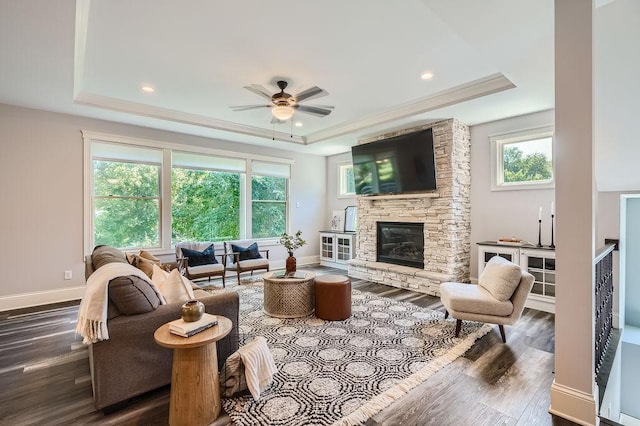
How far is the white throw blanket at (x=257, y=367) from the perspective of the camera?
2.06 meters

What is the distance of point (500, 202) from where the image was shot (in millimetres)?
4711

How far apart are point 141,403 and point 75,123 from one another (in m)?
4.42

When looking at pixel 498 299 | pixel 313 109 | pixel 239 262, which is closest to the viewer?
pixel 498 299

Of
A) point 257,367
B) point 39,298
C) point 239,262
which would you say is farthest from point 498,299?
point 39,298

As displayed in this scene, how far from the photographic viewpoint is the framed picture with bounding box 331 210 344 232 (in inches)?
289

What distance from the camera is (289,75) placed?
355 cm

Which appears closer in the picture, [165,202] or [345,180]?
[165,202]

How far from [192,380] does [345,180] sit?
611cm

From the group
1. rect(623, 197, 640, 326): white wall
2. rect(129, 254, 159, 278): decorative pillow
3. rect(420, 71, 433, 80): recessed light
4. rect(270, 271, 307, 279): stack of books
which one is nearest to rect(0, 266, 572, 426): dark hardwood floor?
rect(129, 254, 159, 278): decorative pillow

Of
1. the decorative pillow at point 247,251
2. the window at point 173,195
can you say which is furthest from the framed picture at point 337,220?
the decorative pillow at point 247,251

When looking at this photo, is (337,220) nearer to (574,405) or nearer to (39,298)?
(39,298)

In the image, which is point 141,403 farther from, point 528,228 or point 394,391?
point 528,228

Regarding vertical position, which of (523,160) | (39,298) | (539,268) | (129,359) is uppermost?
(523,160)

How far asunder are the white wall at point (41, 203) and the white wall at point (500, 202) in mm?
6032
